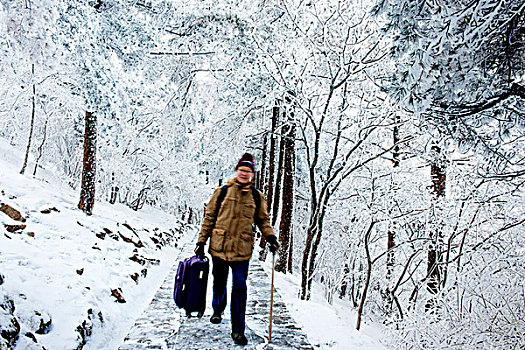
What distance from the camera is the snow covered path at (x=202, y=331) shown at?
13.3 ft

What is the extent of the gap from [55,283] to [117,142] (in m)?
4.60

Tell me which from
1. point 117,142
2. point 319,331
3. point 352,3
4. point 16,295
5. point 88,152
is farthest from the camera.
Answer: point 88,152

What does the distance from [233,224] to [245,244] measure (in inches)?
11.4

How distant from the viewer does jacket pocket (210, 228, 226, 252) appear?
13.9 feet

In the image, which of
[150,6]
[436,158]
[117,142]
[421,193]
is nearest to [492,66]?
[436,158]

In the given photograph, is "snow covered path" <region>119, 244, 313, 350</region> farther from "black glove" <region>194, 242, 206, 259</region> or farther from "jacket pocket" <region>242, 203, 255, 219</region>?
"jacket pocket" <region>242, 203, 255, 219</region>

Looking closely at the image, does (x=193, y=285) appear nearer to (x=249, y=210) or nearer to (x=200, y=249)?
(x=200, y=249)

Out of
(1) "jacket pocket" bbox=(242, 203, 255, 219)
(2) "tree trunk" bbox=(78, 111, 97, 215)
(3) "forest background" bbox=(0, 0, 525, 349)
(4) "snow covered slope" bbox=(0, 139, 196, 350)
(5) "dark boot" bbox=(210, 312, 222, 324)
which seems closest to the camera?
(3) "forest background" bbox=(0, 0, 525, 349)

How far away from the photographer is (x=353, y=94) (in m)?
8.37

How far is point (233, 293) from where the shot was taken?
413cm

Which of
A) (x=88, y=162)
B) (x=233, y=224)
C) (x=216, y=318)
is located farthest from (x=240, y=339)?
(x=88, y=162)

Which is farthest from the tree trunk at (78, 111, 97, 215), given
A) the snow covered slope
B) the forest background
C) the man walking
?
the man walking

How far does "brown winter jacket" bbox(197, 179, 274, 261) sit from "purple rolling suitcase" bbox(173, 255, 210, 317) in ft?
0.93

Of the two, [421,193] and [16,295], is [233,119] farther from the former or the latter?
[16,295]
